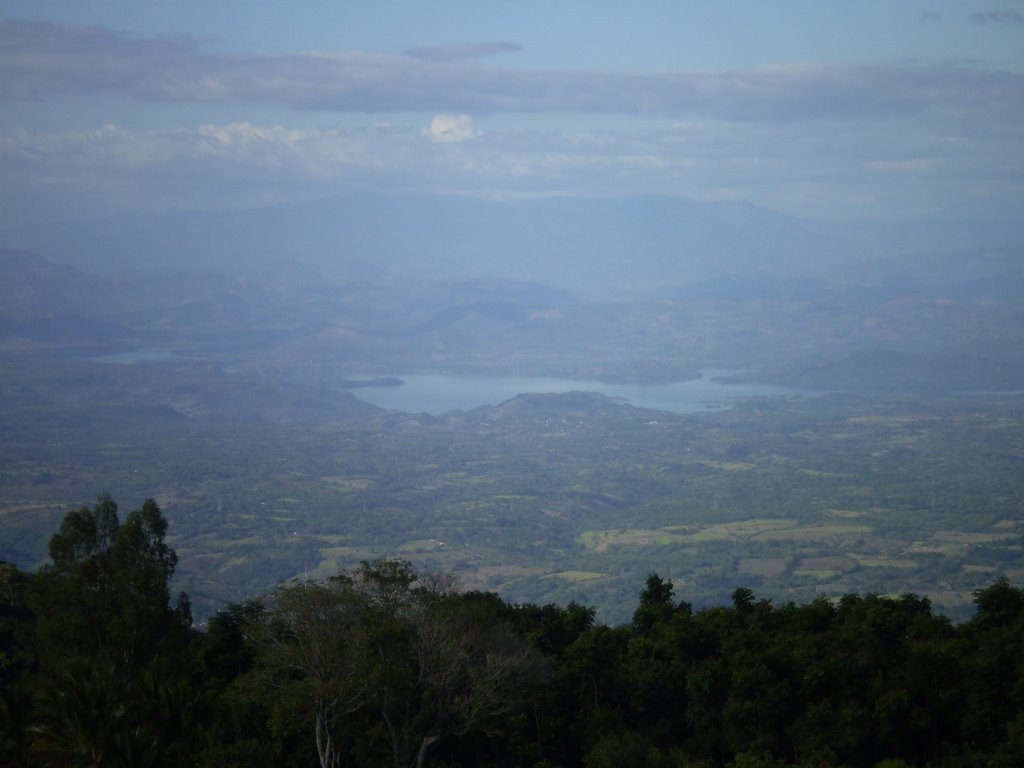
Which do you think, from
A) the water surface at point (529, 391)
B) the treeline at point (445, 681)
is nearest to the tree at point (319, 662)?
the treeline at point (445, 681)

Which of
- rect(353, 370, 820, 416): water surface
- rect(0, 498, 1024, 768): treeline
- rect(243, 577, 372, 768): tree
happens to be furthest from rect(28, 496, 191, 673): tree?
rect(353, 370, 820, 416): water surface

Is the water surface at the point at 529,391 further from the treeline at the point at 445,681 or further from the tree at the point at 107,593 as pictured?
the tree at the point at 107,593

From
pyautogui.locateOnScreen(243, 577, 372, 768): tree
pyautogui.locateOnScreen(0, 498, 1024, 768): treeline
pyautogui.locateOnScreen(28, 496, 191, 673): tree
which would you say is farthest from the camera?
pyautogui.locateOnScreen(28, 496, 191, 673): tree

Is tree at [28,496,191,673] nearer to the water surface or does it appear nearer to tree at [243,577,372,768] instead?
tree at [243,577,372,768]

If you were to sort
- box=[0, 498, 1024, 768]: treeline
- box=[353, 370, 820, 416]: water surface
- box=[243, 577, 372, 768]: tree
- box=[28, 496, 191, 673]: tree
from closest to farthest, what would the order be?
box=[243, 577, 372, 768]: tree
box=[0, 498, 1024, 768]: treeline
box=[28, 496, 191, 673]: tree
box=[353, 370, 820, 416]: water surface

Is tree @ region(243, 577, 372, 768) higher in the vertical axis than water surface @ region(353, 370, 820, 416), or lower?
lower

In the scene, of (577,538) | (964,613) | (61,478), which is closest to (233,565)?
(577,538)

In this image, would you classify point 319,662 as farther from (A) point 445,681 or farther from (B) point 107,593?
(B) point 107,593

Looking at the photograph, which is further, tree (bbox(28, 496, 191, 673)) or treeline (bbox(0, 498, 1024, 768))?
tree (bbox(28, 496, 191, 673))

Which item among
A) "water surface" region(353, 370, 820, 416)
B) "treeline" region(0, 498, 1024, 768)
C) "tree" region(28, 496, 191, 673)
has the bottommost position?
"treeline" region(0, 498, 1024, 768)
